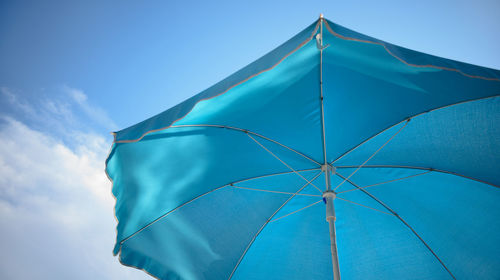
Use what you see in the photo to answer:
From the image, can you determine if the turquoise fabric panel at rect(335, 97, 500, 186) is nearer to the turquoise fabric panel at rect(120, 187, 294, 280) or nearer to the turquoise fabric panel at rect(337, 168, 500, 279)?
the turquoise fabric panel at rect(337, 168, 500, 279)

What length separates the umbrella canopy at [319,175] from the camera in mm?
2359

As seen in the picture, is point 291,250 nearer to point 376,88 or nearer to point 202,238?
point 202,238

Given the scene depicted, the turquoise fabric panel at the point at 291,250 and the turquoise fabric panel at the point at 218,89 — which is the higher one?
the turquoise fabric panel at the point at 218,89

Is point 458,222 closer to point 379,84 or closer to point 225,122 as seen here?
point 379,84

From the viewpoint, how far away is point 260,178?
317cm

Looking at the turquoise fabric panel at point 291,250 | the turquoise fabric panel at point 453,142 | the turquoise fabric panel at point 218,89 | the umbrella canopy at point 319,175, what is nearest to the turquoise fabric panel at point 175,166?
the umbrella canopy at point 319,175

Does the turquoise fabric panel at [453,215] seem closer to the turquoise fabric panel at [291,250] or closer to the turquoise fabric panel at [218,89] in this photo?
the turquoise fabric panel at [291,250]

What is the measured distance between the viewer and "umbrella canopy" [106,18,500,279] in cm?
236

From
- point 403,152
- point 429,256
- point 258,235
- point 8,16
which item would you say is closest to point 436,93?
point 403,152

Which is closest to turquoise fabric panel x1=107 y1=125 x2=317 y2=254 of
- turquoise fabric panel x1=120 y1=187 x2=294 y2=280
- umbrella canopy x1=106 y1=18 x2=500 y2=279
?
umbrella canopy x1=106 y1=18 x2=500 y2=279

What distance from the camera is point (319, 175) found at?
3.25m

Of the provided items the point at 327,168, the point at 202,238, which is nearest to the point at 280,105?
the point at 327,168

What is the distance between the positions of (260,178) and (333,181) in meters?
0.76

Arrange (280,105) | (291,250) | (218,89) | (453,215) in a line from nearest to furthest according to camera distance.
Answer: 1. (218,89)
2. (280,105)
3. (453,215)
4. (291,250)
